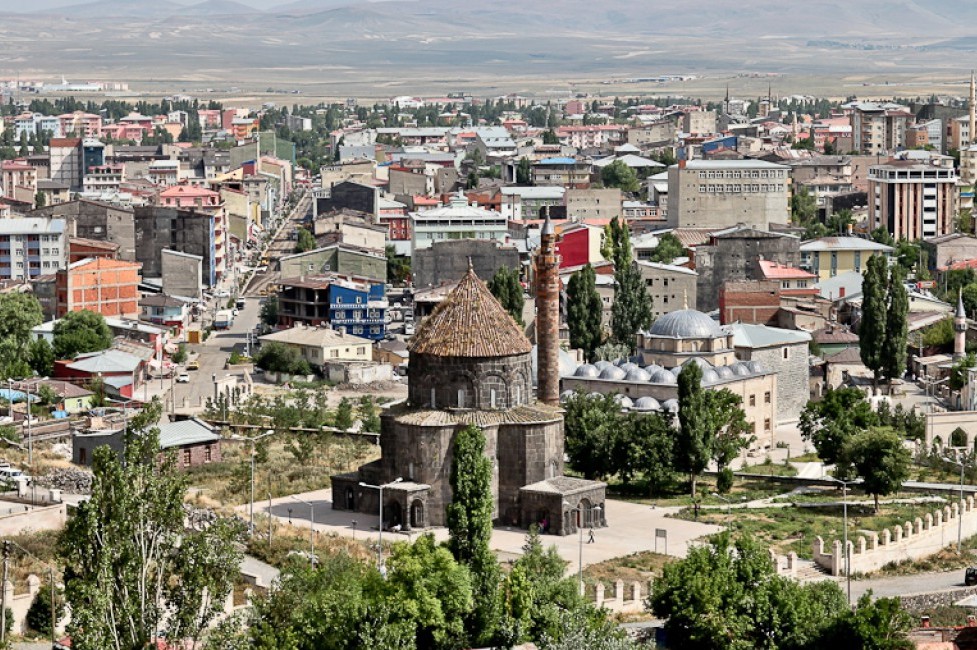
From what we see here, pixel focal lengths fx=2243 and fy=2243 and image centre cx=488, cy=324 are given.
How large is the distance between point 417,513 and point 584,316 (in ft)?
73.1

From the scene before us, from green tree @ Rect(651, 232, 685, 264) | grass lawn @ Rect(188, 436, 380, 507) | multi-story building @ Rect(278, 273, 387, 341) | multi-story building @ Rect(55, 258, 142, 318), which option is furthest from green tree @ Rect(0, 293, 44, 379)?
green tree @ Rect(651, 232, 685, 264)

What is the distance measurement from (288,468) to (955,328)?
26.8 meters

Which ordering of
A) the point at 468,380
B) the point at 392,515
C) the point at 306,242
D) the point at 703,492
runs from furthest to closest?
1. the point at 306,242
2. the point at 703,492
3. the point at 468,380
4. the point at 392,515

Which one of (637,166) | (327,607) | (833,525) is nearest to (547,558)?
(327,607)

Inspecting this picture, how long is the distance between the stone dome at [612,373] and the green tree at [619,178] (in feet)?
225

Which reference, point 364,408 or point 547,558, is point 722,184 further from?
point 547,558

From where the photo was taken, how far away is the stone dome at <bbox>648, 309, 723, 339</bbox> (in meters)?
56.6

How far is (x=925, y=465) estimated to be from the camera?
52.0 meters

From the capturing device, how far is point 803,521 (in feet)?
147

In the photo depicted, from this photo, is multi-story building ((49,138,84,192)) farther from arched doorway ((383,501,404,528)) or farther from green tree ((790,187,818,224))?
arched doorway ((383,501,404,528))

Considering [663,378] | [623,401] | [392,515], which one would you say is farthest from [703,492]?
[392,515]

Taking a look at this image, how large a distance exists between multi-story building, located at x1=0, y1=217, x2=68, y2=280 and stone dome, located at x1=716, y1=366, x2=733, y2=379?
34.5 meters

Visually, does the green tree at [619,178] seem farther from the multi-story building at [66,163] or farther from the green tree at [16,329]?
the green tree at [16,329]

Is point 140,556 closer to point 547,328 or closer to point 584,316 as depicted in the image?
point 547,328
